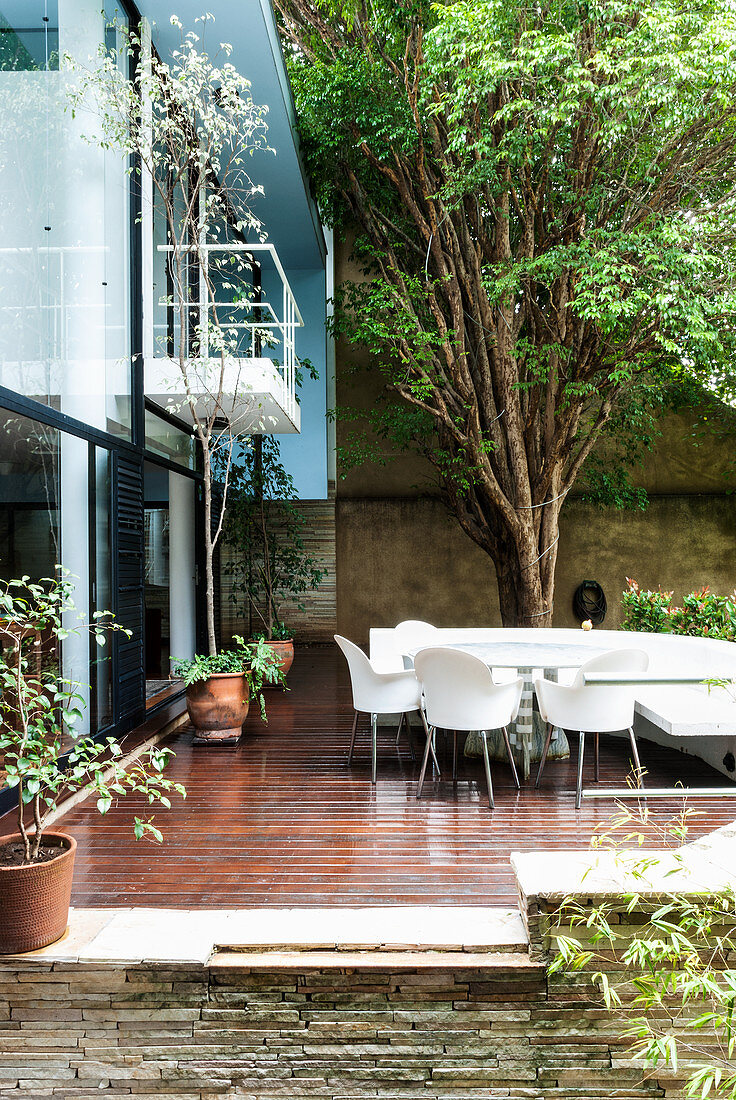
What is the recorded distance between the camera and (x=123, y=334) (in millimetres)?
5352

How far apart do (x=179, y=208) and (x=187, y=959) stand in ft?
21.4

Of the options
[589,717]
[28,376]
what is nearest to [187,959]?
[589,717]

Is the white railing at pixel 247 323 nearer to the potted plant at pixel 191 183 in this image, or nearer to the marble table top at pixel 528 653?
the potted plant at pixel 191 183

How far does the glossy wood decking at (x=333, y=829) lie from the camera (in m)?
2.96

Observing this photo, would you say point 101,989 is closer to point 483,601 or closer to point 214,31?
point 214,31

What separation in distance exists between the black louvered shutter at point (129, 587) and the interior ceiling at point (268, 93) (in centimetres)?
353

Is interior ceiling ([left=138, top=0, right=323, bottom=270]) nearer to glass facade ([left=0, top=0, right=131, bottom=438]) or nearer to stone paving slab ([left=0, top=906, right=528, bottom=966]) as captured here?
glass facade ([left=0, top=0, right=131, bottom=438])

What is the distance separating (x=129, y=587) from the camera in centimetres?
532

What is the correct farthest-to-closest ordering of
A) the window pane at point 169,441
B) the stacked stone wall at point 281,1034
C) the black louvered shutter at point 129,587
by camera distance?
the window pane at point 169,441 → the black louvered shutter at point 129,587 → the stacked stone wall at point 281,1034

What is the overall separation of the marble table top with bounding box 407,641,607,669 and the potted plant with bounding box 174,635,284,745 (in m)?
1.37

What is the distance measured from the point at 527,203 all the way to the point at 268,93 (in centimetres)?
269

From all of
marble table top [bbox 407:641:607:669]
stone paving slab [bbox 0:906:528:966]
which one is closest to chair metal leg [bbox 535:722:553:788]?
marble table top [bbox 407:641:607:669]

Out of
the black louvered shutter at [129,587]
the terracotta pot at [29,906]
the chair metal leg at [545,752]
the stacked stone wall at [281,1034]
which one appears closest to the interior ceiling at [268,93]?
the black louvered shutter at [129,587]

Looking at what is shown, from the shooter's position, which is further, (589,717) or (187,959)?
(589,717)
